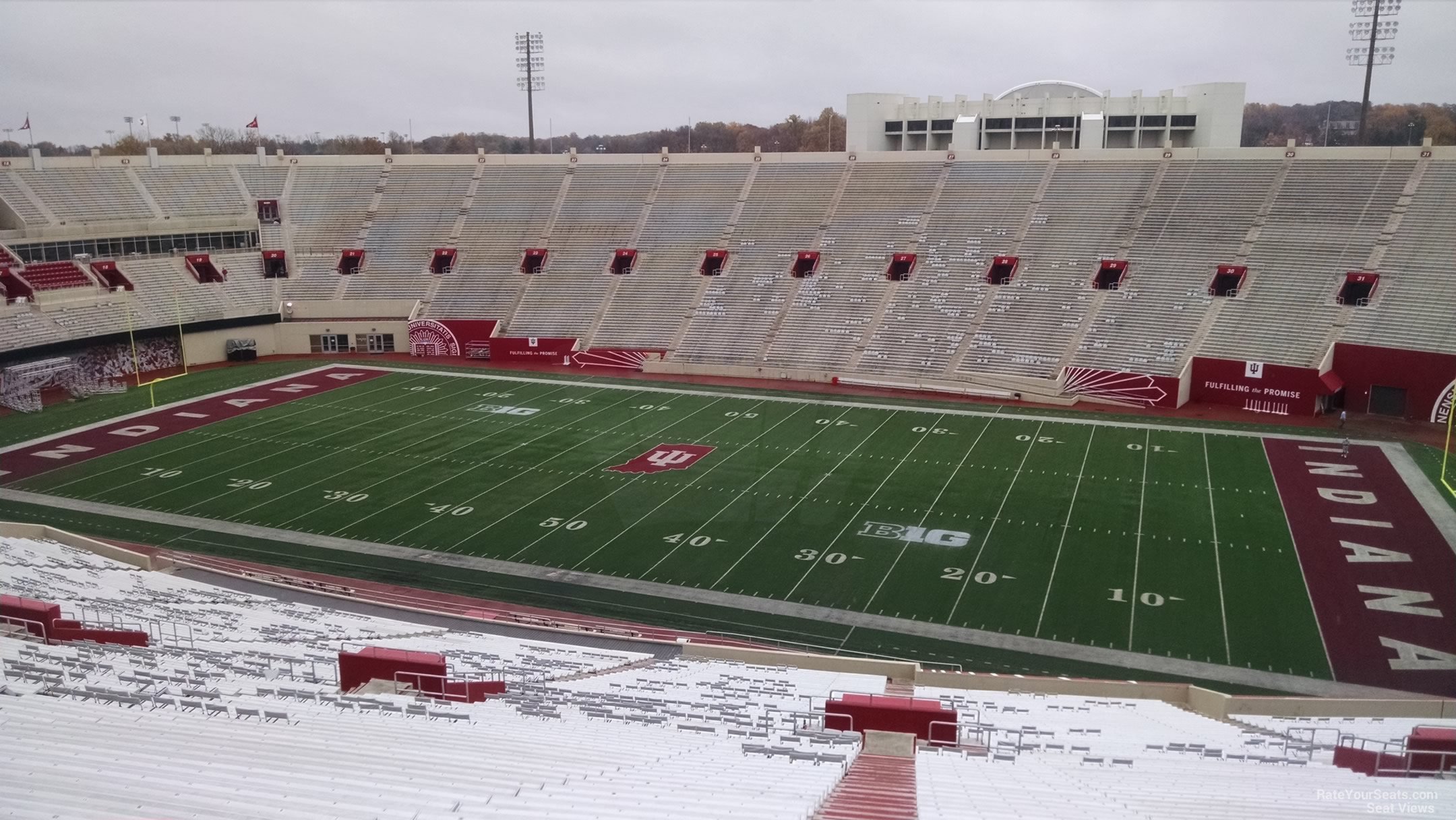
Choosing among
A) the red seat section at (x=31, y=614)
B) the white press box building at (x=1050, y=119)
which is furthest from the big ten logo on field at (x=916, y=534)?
the white press box building at (x=1050, y=119)

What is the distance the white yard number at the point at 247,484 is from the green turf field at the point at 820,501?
0.30 feet

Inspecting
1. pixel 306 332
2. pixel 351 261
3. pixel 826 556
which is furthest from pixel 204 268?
pixel 826 556

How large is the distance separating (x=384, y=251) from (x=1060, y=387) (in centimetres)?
2735

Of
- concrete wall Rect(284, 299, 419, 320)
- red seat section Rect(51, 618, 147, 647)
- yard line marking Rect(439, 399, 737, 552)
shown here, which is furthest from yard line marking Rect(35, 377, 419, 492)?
red seat section Rect(51, 618, 147, 647)

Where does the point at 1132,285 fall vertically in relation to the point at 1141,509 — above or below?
above

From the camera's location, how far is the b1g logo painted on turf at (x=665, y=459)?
2450 centimetres

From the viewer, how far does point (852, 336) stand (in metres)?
35.5

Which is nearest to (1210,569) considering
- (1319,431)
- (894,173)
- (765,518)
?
(765,518)

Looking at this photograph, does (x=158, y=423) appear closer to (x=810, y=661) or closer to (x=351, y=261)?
(x=351, y=261)

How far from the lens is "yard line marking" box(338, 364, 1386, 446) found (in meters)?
27.1

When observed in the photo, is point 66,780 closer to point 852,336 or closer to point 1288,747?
point 1288,747

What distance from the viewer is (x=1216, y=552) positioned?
19000mm

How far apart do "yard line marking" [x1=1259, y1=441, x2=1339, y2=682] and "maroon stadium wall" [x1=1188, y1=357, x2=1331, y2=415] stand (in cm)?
370

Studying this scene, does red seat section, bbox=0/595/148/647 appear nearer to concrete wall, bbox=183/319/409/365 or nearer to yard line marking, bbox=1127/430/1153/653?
yard line marking, bbox=1127/430/1153/653
